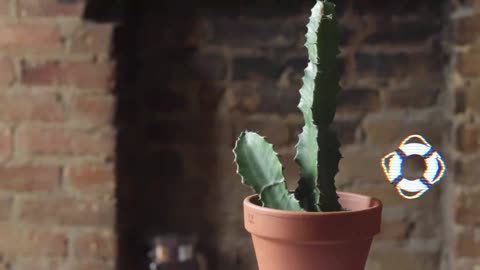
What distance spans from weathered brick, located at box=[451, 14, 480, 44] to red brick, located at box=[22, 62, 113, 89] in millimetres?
719

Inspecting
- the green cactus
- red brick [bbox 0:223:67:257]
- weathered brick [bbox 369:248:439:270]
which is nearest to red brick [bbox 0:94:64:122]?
red brick [bbox 0:223:67:257]

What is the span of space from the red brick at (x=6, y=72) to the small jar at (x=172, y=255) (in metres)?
0.47

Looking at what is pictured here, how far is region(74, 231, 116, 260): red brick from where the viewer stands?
4.21ft

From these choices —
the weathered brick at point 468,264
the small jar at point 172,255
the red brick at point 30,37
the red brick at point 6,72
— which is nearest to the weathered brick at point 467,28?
the weathered brick at point 468,264

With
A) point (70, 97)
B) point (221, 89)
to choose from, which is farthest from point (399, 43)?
point (70, 97)

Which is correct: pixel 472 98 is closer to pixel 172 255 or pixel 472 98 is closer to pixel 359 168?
pixel 359 168

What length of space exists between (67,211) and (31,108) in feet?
0.76

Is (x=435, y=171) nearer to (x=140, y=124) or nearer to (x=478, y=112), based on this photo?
(x=478, y=112)

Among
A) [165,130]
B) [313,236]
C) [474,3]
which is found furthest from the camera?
[165,130]

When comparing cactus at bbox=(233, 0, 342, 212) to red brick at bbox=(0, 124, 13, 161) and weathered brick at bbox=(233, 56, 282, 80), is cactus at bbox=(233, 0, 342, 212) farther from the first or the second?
red brick at bbox=(0, 124, 13, 161)

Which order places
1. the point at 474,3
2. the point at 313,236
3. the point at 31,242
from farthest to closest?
the point at 31,242, the point at 474,3, the point at 313,236

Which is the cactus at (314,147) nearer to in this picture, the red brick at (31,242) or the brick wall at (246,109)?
the brick wall at (246,109)

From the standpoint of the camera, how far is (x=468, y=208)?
122 cm

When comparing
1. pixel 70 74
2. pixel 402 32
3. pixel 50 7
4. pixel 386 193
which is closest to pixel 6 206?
pixel 70 74
